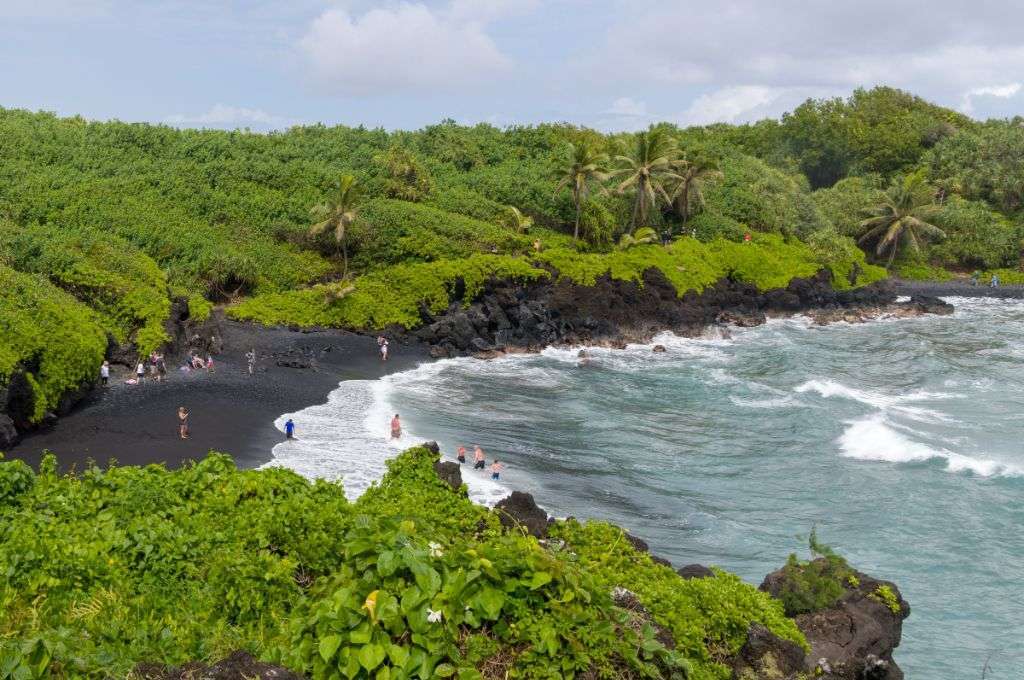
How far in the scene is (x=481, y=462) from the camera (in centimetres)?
2608

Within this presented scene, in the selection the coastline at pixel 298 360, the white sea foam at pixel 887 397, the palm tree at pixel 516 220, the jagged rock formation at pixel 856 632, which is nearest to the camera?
the jagged rock formation at pixel 856 632

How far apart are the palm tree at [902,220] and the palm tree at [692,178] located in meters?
18.3

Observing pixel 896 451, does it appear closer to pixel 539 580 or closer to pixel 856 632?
pixel 856 632

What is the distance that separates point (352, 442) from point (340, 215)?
923 inches

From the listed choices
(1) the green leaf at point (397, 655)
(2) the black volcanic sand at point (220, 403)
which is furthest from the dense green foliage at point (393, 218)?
(1) the green leaf at point (397, 655)

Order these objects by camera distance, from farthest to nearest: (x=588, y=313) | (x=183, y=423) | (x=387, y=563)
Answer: (x=588, y=313)
(x=183, y=423)
(x=387, y=563)

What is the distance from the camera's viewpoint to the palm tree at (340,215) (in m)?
48.2

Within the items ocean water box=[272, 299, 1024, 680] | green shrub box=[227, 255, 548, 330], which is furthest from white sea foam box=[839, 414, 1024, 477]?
green shrub box=[227, 255, 548, 330]

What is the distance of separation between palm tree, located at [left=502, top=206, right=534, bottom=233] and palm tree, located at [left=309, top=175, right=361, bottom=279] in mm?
11260

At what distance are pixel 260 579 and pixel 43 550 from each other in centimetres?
296

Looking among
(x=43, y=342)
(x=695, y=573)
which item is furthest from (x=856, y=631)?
(x=43, y=342)

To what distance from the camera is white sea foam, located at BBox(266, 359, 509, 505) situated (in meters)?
24.8

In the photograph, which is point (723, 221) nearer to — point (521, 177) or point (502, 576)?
point (521, 177)

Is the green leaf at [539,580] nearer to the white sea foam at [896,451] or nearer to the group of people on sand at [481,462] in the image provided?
the group of people on sand at [481,462]
